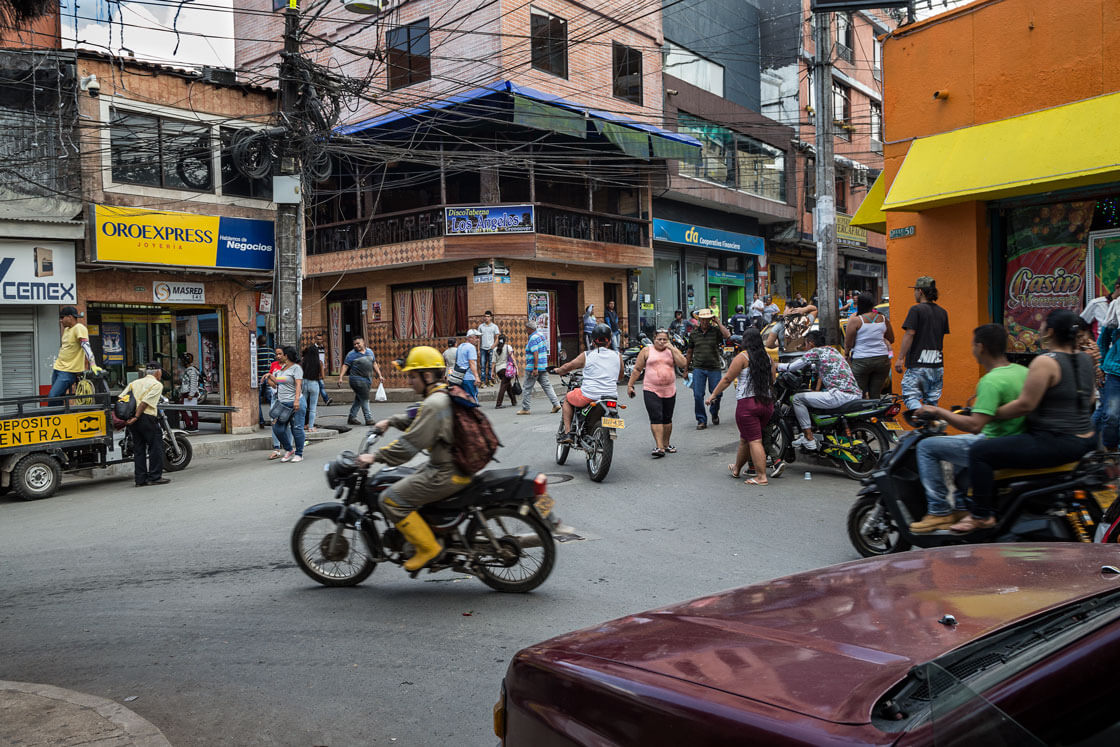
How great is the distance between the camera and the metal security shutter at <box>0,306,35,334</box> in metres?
14.1

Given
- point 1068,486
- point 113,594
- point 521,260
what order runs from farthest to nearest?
1. point 521,260
2. point 113,594
3. point 1068,486

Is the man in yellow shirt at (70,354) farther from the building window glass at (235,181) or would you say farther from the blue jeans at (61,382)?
the building window glass at (235,181)

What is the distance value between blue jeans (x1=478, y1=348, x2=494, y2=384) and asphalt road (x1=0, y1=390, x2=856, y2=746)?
11.8 meters

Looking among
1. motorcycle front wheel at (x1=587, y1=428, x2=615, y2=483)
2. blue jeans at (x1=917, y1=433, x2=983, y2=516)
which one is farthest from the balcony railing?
blue jeans at (x1=917, y1=433, x2=983, y2=516)

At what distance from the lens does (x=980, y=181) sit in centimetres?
1036

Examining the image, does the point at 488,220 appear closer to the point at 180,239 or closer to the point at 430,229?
the point at 430,229

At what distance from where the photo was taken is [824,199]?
14406 millimetres

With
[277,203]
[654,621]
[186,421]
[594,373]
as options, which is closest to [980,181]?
[594,373]

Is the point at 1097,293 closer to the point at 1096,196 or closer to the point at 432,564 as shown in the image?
the point at 1096,196

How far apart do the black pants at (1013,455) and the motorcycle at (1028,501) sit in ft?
0.22

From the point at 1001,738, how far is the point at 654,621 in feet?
3.66

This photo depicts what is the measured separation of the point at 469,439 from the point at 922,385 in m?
6.31

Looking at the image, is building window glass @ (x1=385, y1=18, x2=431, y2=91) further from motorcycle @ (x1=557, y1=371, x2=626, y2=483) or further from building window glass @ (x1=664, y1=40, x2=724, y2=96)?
motorcycle @ (x1=557, y1=371, x2=626, y2=483)

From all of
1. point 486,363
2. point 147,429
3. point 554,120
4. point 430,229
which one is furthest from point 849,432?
point 430,229
